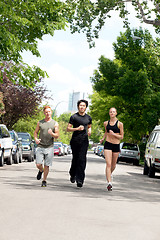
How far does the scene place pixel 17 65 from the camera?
20.8 m

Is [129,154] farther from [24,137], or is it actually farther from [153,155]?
[153,155]

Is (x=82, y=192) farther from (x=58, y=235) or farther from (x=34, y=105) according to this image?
(x=34, y=105)

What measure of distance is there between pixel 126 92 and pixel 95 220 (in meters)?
30.0

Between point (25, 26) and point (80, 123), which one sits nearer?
point (80, 123)

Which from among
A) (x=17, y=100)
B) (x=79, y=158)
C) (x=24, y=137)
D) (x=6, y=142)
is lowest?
(x=79, y=158)

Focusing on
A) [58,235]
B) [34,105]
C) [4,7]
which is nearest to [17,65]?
[4,7]

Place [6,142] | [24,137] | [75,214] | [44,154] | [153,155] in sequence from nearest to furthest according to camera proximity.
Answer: [75,214] → [44,154] → [153,155] → [6,142] → [24,137]

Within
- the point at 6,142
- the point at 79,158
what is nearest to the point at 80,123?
the point at 79,158

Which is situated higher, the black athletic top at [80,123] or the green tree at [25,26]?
the green tree at [25,26]

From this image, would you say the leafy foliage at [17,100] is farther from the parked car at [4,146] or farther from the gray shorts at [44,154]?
the gray shorts at [44,154]

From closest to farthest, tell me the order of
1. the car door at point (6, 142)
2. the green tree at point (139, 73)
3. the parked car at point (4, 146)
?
the parked car at point (4, 146), the car door at point (6, 142), the green tree at point (139, 73)

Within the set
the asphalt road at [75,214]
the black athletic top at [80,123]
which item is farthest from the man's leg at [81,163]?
the asphalt road at [75,214]

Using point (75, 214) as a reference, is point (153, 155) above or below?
above

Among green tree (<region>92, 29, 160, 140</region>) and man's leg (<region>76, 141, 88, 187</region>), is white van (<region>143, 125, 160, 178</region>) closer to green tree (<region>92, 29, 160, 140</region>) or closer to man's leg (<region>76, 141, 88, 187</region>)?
man's leg (<region>76, 141, 88, 187</region>)
